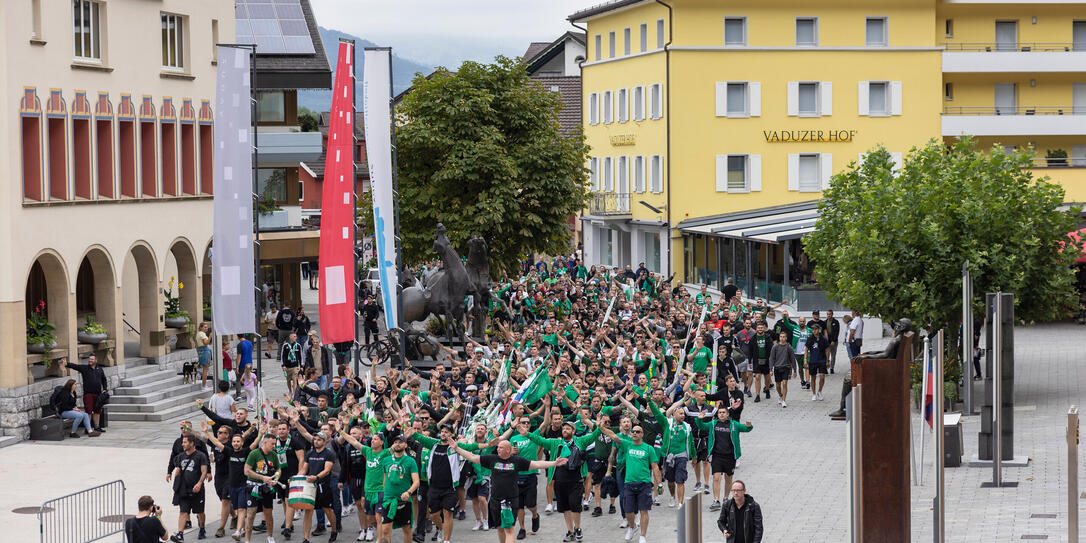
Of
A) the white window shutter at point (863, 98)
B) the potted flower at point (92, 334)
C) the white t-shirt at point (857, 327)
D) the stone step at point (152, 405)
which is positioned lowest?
the stone step at point (152, 405)

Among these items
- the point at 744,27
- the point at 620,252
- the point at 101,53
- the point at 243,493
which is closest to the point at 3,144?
the point at 101,53

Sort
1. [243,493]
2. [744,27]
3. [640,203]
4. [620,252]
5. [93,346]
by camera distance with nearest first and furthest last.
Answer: [243,493] < [93,346] < [744,27] < [640,203] < [620,252]

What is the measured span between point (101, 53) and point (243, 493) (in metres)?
15.8

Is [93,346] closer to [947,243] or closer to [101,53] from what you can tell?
[101,53]

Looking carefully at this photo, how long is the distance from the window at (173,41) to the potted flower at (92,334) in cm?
693

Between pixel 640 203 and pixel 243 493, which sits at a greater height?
pixel 640 203

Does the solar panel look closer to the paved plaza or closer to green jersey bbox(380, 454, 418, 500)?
the paved plaza

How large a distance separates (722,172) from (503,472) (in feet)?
135

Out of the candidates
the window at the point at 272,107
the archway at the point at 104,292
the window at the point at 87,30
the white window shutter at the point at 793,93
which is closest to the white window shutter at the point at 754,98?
the white window shutter at the point at 793,93

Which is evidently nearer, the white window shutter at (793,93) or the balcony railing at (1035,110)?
the balcony railing at (1035,110)

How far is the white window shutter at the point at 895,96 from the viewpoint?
5684cm

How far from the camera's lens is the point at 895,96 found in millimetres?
56875

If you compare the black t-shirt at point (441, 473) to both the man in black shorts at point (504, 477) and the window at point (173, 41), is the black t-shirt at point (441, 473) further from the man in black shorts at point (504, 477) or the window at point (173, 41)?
the window at point (173, 41)

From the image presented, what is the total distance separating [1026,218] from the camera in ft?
91.1
